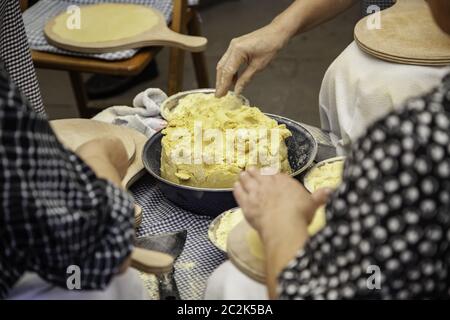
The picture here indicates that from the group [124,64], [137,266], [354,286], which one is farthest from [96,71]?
[354,286]

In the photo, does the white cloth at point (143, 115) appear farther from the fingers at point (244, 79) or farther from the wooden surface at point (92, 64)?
the wooden surface at point (92, 64)

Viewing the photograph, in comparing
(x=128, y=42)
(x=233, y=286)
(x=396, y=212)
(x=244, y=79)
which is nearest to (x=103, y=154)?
(x=233, y=286)

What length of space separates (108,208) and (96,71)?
142 centimetres

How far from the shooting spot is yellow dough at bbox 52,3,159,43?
222cm

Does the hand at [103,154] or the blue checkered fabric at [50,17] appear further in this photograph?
the blue checkered fabric at [50,17]

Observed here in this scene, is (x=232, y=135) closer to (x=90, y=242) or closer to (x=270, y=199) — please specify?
(x=270, y=199)

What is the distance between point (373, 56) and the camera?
1.60m

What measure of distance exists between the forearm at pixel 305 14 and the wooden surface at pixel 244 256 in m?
0.77

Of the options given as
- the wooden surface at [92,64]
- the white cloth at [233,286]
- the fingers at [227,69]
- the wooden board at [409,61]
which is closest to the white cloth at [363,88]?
the wooden board at [409,61]

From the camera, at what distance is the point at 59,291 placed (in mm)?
957

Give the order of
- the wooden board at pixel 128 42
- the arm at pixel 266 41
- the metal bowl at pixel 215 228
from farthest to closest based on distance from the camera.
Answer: the wooden board at pixel 128 42, the arm at pixel 266 41, the metal bowl at pixel 215 228

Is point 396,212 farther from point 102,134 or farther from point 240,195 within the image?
point 102,134

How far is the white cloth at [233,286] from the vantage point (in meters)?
1.03

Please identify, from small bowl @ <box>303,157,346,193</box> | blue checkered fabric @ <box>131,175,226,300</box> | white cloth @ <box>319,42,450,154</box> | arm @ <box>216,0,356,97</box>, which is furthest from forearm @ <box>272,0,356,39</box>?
blue checkered fabric @ <box>131,175,226,300</box>
